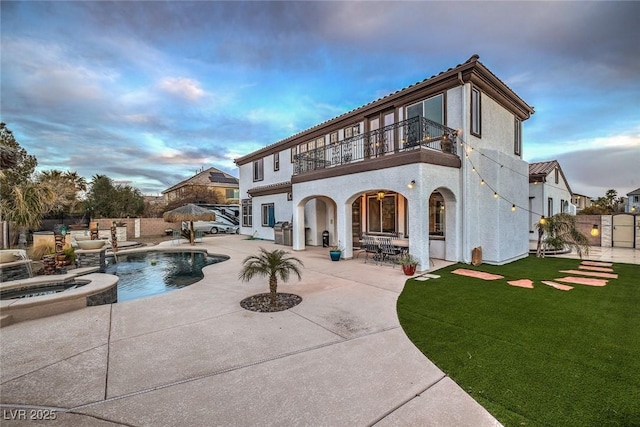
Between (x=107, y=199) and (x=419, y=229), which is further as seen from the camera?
(x=107, y=199)

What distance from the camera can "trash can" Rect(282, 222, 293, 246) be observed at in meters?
17.0

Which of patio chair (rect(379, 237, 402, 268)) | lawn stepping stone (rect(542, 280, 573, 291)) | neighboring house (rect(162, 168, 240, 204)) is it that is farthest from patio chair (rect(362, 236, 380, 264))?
neighboring house (rect(162, 168, 240, 204))

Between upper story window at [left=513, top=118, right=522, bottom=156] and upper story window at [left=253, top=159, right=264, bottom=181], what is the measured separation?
16.5m

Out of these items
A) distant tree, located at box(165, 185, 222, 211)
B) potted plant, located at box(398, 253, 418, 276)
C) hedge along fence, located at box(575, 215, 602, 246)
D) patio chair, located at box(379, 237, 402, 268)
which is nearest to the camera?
potted plant, located at box(398, 253, 418, 276)

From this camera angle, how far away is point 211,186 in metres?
38.8

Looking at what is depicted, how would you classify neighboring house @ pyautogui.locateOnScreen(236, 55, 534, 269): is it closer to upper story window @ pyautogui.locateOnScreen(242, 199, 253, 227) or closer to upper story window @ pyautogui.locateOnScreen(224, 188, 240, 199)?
upper story window @ pyautogui.locateOnScreen(242, 199, 253, 227)

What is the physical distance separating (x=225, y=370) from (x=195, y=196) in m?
34.5

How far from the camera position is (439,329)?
15.8 feet

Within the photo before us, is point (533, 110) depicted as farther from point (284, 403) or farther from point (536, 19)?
point (284, 403)

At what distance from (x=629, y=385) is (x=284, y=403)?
3.93 meters

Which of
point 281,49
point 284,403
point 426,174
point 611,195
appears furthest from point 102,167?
point 611,195

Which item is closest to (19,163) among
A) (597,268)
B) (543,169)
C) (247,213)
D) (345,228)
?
(247,213)

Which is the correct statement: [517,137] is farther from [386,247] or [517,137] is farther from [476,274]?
[386,247]

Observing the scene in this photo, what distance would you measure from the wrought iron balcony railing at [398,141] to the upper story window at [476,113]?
0.89 metres
